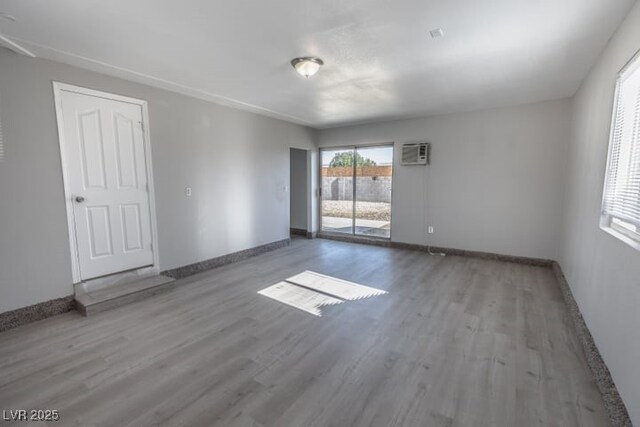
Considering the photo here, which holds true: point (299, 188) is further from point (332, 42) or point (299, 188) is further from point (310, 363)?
point (310, 363)

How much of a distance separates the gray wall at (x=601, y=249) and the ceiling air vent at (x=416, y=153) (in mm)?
2026

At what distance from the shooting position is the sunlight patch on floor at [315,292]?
319 cm

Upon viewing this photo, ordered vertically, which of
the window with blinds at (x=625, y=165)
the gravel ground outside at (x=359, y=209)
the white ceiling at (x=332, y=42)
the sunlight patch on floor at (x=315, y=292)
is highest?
the white ceiling at (x=332, y=42)

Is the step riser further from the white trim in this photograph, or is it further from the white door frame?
the white trim

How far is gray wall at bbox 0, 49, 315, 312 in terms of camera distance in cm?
265

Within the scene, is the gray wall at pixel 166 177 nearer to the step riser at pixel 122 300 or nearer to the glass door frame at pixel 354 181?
the step riser at pixel 122 300

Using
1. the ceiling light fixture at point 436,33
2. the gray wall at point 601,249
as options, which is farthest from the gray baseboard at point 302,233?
the ceiling light fixture at point 436,33

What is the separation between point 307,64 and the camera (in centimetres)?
278

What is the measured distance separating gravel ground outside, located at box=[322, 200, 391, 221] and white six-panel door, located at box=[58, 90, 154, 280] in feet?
13.2

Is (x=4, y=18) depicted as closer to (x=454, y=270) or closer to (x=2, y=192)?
(x=2, y=192)

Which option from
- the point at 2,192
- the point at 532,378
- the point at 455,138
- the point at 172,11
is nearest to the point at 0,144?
the point at 2,192

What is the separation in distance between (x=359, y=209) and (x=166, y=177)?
3.97 m

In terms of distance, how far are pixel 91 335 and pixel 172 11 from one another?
277 cm

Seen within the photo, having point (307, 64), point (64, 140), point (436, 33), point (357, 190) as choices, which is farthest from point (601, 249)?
point (64, 140)
